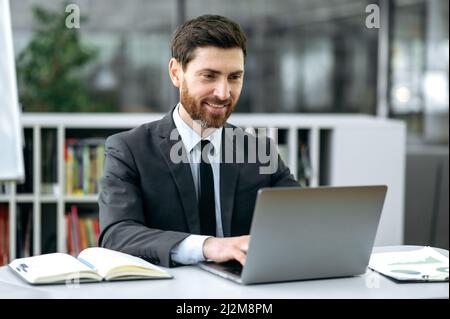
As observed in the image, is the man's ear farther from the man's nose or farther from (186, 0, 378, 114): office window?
(186, 0, 378, 114): office window

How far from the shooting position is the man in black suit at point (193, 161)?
210cm

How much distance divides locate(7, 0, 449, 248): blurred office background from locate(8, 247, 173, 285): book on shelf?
136 inches

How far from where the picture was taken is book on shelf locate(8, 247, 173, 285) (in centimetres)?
160

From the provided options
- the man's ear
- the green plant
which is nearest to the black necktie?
the man's ear

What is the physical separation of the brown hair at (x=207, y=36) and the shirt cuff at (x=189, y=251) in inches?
23.3

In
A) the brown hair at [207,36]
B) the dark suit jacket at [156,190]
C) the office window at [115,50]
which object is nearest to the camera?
the dark suit jacket at [156,190]

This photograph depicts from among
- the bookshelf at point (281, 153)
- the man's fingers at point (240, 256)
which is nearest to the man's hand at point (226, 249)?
the man's fingers at point (240, 256)

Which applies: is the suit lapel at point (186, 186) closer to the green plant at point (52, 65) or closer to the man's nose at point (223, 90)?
the man's nose at point (223, 90)

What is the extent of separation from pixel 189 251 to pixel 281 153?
2200mm

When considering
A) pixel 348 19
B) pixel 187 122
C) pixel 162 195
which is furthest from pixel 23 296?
pixel 348 19

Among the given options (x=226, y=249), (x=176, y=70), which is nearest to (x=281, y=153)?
(x=176, y=70)

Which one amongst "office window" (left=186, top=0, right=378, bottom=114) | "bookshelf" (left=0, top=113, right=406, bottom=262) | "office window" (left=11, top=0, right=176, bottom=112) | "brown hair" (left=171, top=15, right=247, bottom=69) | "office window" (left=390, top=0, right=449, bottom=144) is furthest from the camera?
"office window" (left=186, top=0, right=378, bottom=114)

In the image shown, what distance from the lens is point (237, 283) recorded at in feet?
5.31

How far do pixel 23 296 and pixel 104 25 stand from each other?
4.09 metres
